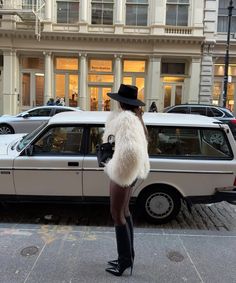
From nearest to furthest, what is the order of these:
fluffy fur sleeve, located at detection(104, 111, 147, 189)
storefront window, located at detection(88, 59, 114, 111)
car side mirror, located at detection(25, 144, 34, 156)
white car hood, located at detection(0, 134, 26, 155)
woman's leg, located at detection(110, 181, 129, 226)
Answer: fluffy fur sleeve, located at detection(104, 111, 147, 189), woman's leg, located at detection(110, 181, 129, 226), car side mirror, located at detection(25, 144, 34, 156), white car hood, located at detection(0, 134, 26, 155), storefront window, located at detection(88, 59, 114, 111)

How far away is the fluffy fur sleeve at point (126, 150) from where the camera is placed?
314 centimetres

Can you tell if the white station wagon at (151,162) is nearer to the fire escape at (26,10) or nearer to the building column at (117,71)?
the fire escape at (26,10)

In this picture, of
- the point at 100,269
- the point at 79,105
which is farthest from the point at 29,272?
the point at 79,105

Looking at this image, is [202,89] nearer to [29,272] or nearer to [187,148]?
[187,148]

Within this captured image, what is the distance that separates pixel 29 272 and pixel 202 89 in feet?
67.8

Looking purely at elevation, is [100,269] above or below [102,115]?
below

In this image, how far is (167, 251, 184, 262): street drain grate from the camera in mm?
3932

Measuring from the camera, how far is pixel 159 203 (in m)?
5.18

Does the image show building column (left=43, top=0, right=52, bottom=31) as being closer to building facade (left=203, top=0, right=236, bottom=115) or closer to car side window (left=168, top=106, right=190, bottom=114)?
building facade (left=203, top=0, right=236, bottom=115)

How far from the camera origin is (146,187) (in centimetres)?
514

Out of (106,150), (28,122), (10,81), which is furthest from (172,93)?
(106,150)

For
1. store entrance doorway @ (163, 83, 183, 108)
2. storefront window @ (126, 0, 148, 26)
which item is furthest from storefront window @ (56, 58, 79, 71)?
store entrance doorway @ (163, 83, 183, 108)

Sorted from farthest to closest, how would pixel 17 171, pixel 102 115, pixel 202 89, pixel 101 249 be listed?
pixel 202 89 < pixel 102 115 < pixel 17 171 < pixel 101 249

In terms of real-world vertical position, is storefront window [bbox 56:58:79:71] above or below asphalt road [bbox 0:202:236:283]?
above
